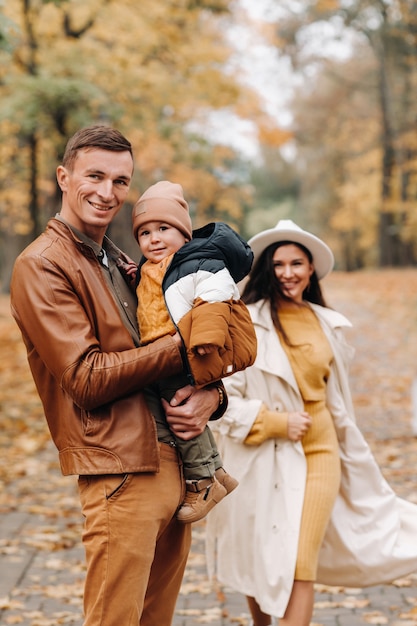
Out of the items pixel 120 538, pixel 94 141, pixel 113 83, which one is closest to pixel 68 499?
pixel 120 538

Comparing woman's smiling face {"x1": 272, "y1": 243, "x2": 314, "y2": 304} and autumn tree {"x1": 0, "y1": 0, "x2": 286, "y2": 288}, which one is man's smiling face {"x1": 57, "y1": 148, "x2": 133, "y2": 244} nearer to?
woman's smiling face {"x1": 272, "y1": 243, "x2": 314, "y2": 304}

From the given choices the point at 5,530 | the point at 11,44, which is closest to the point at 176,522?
the point at 5,530

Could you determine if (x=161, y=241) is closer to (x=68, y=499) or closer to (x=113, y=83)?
(x=68, y=499)

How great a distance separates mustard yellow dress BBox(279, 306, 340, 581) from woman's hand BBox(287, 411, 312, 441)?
0.40ft

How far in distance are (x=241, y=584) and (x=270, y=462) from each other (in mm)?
623

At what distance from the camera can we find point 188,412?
2.94 m

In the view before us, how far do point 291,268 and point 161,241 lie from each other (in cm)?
149

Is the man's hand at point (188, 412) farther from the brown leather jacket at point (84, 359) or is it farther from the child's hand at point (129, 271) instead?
the child's hand at point (129, 271)

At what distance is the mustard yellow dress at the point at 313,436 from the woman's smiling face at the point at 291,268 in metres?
0.14

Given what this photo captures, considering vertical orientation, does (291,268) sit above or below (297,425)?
above

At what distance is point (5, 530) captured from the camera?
6.79 metres

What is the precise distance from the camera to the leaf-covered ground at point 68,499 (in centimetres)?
508

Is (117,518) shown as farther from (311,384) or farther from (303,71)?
(303,71)

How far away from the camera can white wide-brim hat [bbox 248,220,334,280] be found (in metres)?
4.38
